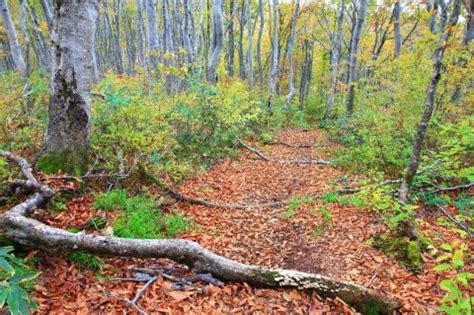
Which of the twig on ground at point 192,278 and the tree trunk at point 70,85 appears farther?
the tree trunk at point 70,85

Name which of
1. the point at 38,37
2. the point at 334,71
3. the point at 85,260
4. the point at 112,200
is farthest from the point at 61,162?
the point at 38,37

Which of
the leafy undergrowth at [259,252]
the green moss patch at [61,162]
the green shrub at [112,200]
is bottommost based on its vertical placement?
the leafy undergrowth at [259,252]

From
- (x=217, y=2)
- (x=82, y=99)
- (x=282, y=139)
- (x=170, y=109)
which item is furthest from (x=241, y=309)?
(x=282, y=139)

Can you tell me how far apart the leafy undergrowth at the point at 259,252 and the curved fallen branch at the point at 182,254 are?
0.33ft

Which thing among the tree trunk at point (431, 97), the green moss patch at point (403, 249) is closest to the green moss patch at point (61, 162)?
the green moss patch at point (403, 249)

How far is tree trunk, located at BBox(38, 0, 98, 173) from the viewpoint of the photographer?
12.2 ft

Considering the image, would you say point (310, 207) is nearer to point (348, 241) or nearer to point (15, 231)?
point (348, 241)

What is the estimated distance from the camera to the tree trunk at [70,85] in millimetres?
3717

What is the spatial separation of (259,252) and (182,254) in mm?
1306

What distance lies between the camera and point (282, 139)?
1159 centimetres

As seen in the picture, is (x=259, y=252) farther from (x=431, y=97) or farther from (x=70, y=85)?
(x=70, y=85)

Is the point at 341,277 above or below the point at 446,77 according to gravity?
below

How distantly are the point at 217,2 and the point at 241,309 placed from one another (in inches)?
339

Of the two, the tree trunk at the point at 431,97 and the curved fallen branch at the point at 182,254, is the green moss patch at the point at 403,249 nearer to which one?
the tree trunk at the point at 431,97
